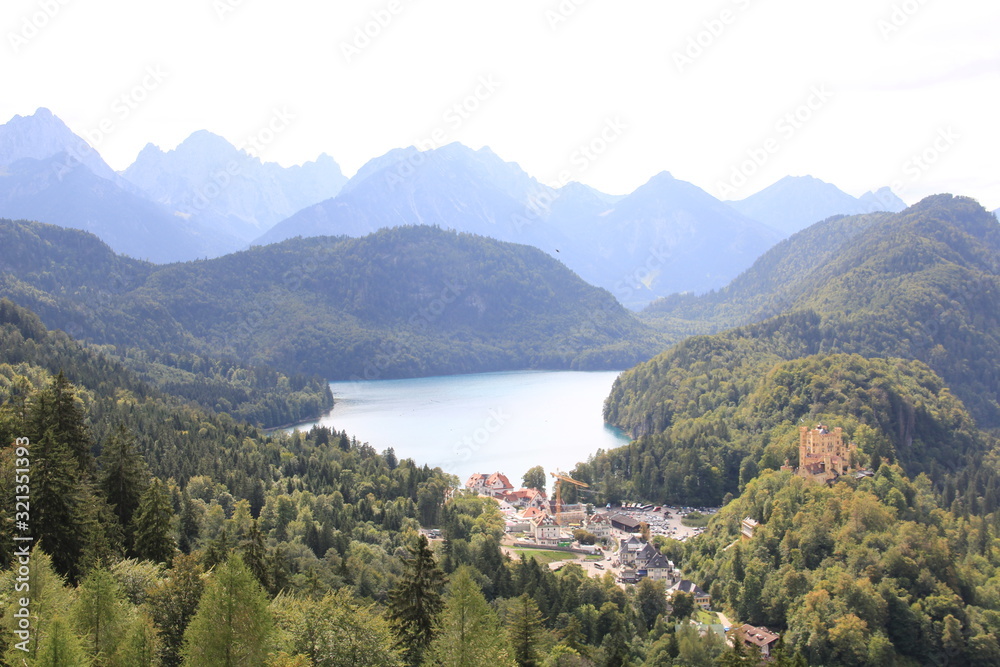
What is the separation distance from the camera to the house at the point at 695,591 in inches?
1558

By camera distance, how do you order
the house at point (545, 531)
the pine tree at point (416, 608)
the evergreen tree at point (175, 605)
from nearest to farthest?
the evergreen tree at point (175, 605) → the pine tree at point (416, 608) → the house at point (545, 531)

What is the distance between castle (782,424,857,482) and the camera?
49188mm

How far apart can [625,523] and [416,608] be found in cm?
3493

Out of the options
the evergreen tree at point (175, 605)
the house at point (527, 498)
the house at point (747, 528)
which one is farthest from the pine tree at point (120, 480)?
the house at point (527, 498)

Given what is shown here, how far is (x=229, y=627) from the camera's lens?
540 inches

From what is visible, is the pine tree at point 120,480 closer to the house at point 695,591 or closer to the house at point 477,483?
the house at point 695,591

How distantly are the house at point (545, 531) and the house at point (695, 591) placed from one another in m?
8.66

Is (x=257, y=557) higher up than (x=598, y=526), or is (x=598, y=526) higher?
(x=257, y=557)

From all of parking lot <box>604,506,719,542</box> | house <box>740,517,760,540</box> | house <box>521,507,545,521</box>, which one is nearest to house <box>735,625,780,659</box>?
house <box>740,517,760,540</box>

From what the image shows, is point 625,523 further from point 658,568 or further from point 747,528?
point 658,568

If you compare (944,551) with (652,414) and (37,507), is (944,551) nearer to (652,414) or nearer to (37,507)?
(37,507)

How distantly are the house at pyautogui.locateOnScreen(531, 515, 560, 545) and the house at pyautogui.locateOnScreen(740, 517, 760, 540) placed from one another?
33.1 feet

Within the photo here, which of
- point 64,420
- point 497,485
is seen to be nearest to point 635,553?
point 497,485

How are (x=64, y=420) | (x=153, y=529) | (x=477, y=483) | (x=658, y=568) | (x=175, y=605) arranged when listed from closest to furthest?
1. (x=175, y=605)
2. (x=153, y=529)
3. (x=64, y=420)
4. (x=658, y=568)
5. (x=477, y=483)
